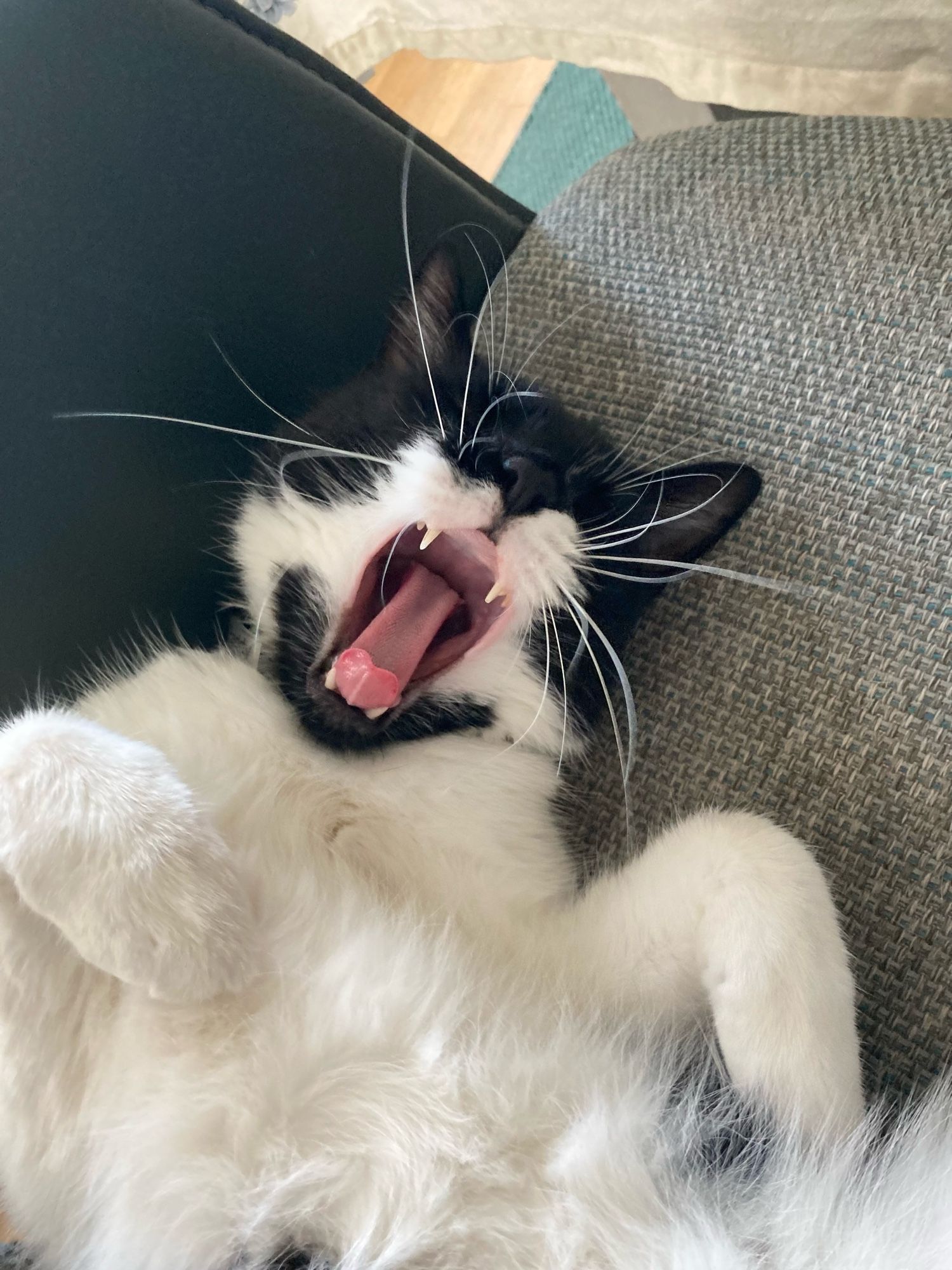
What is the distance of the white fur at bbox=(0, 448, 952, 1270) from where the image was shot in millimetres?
631

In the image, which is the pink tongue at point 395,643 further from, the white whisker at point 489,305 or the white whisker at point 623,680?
the white whisker at point 489,305

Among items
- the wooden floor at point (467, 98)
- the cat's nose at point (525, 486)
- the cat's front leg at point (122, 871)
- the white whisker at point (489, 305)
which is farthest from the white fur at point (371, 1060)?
the wooden floor at point (467, 98)

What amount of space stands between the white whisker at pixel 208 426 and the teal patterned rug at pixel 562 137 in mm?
1462

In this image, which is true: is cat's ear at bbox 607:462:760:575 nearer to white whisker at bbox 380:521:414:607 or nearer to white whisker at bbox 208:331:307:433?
white whisker at bbox 380:521:414:607

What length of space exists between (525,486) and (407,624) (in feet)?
0.61

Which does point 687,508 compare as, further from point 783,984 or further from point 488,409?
point 783,984

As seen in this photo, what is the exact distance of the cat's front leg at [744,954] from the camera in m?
0.69

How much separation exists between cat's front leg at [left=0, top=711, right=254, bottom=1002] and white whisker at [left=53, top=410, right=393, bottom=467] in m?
0.36

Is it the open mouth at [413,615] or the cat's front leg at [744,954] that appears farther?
the open mouth at [413,615]

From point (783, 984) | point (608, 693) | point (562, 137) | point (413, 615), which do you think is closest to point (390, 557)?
point (413, 615)

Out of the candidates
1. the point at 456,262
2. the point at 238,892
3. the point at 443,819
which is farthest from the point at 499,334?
the point at 238,892

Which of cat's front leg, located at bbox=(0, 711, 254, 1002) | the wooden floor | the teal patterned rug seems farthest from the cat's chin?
the wooden floor

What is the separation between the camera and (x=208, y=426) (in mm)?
919

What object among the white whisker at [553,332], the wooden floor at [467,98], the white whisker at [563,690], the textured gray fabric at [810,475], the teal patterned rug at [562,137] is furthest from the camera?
the wooden floor at [467,98]
